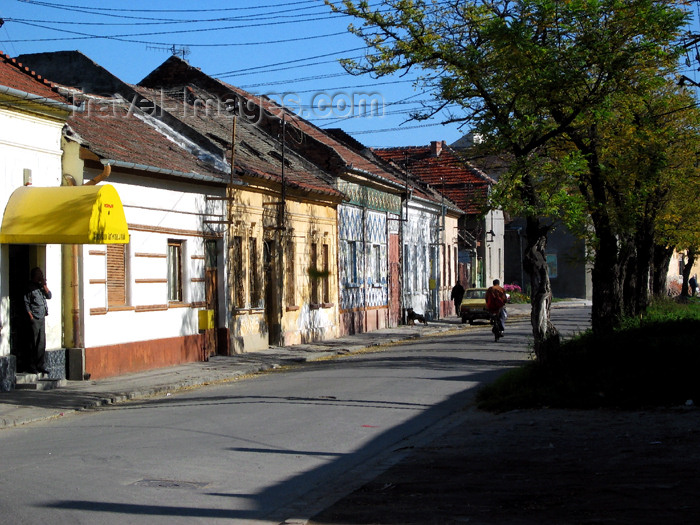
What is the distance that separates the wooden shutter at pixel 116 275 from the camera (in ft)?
64.6

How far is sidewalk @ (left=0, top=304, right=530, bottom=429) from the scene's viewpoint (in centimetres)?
1455

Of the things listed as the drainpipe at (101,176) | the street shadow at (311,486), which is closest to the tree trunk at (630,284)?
the drainpipe at (101,176)

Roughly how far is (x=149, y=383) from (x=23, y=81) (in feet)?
19.8

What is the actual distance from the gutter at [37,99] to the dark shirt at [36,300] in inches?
127

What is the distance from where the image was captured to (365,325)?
36312mm

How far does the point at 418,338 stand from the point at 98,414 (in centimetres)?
2016

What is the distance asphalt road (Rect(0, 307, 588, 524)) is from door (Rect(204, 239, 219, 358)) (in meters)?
5.30

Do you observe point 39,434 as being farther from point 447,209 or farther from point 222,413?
point 447,209

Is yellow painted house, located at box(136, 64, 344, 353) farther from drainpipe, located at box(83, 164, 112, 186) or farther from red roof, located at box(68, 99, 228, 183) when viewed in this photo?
drainpipe, located at box(83, 164, 112, 186)

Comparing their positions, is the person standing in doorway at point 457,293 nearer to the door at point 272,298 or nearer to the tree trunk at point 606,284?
the door at point 272,298

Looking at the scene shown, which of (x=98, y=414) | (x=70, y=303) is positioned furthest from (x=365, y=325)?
(x=98, y=414)

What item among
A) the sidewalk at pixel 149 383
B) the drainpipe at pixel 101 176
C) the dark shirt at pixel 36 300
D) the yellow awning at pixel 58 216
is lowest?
the sidewalk at pixel 149 383

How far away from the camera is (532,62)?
15906mm

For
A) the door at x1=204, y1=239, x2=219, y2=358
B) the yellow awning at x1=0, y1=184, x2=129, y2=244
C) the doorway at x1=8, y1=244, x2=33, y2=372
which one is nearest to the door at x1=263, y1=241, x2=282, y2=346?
the door at x1=204, y1=239, x2=219, y2=358
